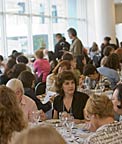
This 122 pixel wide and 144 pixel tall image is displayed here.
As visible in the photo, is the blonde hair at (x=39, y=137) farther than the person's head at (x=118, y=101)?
No

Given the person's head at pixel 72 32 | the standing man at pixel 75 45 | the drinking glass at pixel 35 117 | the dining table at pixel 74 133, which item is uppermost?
the person's head at pixel 72 32

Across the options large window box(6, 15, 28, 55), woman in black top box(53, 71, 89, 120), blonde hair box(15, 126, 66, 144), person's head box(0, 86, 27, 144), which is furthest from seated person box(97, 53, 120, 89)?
large window box(6, 15, 28, 55)

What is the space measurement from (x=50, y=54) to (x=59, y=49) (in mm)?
584

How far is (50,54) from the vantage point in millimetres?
8945

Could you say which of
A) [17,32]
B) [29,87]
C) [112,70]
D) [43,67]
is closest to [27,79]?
[29,87]

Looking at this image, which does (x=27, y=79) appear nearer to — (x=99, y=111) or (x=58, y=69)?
(x=58, y=69)

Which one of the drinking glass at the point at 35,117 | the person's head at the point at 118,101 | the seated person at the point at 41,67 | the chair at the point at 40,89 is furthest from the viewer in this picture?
the seated person at the point at 41,67

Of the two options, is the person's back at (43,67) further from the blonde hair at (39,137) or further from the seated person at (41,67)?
the blonde hair at (39,137)

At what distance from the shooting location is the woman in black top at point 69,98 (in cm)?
440

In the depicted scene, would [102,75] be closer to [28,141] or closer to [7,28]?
[28,141]

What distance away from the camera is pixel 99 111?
2873 millimetres

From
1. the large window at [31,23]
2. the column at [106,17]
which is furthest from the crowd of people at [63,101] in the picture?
the column at [106,17]

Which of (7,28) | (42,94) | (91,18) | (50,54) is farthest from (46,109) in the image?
(91,18)

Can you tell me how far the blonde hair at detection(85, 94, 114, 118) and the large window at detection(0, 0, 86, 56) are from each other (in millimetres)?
8490
